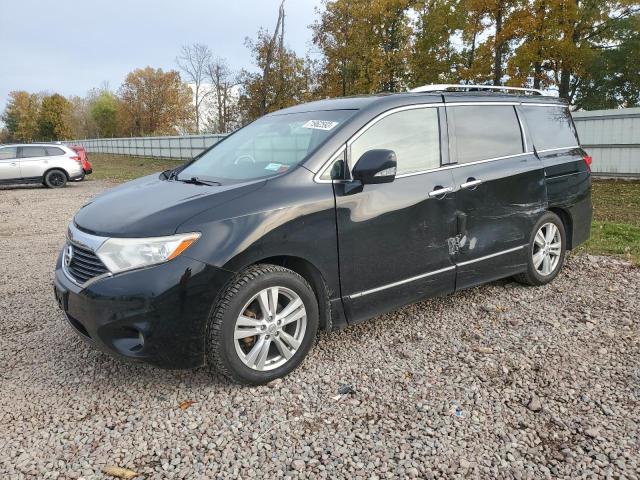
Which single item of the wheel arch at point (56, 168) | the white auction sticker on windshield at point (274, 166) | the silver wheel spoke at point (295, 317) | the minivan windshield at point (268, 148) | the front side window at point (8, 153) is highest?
the front side window at point (8, 153)

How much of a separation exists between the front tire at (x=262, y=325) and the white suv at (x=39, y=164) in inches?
646

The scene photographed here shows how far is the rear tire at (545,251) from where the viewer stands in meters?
4.65

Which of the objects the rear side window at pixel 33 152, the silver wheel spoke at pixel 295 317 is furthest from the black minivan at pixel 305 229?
the rear side window at pixel 33 152

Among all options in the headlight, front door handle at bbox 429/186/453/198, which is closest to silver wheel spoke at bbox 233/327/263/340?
the headlight

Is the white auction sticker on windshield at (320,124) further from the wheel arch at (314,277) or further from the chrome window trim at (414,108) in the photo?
the wheel arch at (314,277)

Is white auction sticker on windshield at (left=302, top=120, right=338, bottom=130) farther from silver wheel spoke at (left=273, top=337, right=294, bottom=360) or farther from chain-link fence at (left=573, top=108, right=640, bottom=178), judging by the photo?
chain-link fence at (left=573, top=108, right=640, bottom=178)

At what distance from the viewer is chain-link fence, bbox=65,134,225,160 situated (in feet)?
84.6

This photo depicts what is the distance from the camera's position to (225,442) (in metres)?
2.57

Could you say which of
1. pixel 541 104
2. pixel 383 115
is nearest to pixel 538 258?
pixel 541 104

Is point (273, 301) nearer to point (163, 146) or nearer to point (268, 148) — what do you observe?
point (268, 148)

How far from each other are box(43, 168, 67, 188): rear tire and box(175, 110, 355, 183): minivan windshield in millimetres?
14862

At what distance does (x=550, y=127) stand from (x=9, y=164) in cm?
1666

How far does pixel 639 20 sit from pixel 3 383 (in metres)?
30.7

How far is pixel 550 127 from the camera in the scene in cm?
492
